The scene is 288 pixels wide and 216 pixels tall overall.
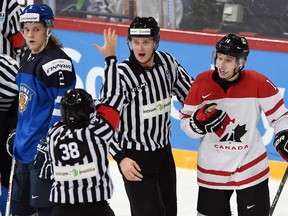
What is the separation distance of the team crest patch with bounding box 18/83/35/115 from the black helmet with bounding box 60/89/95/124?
515 mm

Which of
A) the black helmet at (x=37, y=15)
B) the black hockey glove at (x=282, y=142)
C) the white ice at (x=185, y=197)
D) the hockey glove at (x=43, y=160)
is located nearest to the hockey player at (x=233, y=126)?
the black hockey glove at (x=282, y=142)

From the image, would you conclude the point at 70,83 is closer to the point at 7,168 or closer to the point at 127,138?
the point at 127,138

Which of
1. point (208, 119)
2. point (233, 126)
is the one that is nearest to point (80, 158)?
point (208, 119)

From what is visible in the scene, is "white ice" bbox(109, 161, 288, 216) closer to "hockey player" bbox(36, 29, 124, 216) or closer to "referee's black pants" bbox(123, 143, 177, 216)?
"referee's black pants" bbox(123, 143, 177, 216)

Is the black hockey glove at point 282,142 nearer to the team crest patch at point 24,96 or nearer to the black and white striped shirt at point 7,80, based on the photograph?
the team crest patch at point 24,96

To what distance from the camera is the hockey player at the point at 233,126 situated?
3.76 metres

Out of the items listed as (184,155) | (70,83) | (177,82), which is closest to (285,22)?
(184,155)

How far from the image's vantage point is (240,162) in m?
3.82

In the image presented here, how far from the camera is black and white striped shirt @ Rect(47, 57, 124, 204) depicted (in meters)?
3.38

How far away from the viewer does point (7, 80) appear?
4148 mm

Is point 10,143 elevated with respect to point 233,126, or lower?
lower

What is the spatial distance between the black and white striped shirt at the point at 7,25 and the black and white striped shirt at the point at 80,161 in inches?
55.2

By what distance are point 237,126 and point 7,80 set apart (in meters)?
1.15

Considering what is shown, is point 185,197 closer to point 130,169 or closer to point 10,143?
point 130,169
